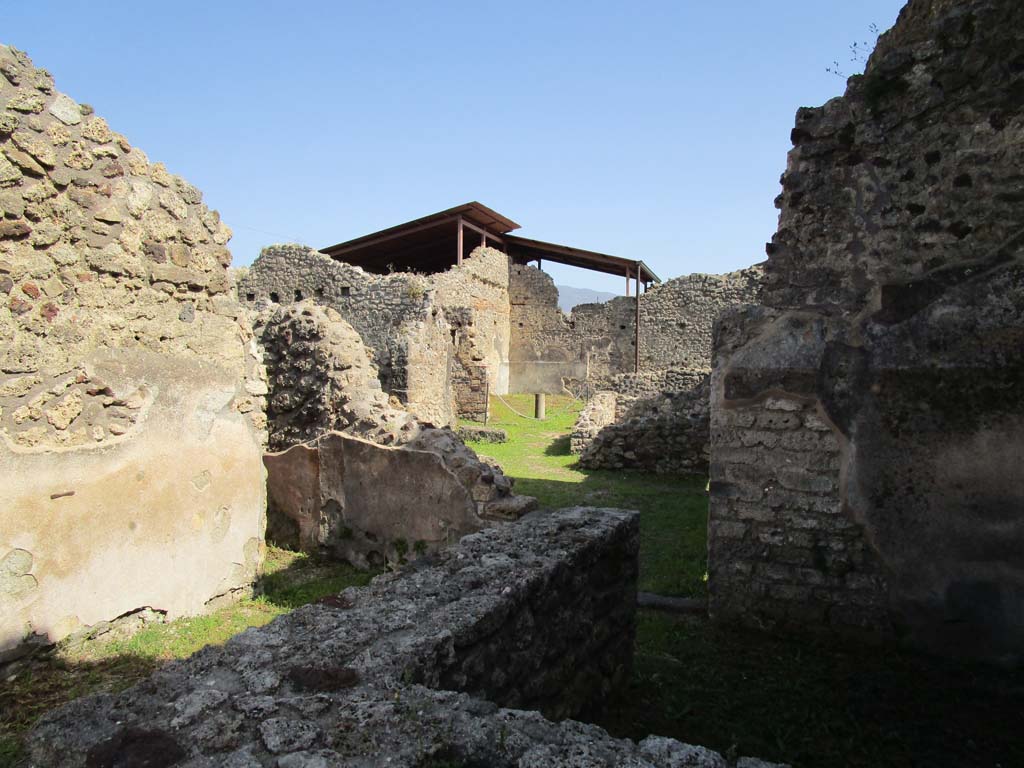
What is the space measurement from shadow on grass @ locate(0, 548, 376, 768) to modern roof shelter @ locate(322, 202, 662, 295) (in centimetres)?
1800

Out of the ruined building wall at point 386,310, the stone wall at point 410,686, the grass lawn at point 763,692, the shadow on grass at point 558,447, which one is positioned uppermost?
the ruined building wall at point 386,310

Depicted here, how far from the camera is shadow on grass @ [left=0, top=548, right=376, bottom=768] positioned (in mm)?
3168

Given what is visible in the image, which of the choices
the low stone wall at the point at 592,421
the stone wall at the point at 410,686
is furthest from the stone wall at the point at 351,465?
the low stone wall at the point at 592,421

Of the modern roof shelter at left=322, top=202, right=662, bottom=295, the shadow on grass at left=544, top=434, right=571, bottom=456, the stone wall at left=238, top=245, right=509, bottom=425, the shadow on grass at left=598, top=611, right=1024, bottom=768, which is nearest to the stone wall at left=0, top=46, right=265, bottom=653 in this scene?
the shadow on grass at left=598, top=611, right=1024, bottom=768

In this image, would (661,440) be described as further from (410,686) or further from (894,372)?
(410,686)

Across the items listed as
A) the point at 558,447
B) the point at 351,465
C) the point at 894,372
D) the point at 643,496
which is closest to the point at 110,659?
the point at 351,465

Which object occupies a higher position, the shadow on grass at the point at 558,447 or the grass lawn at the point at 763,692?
the shadow on grass at the point at 558,447

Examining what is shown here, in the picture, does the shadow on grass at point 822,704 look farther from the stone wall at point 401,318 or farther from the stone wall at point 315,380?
the stone wall at point 401,318

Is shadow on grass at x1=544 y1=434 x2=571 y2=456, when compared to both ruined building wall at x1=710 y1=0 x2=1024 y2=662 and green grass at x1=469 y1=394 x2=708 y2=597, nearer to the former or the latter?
green grass at x1=469 y1=394 x2=708 y2=597

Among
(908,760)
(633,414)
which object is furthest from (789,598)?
(633,414)

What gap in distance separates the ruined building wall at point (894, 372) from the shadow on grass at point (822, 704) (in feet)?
0.57

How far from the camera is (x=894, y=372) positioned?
3.58m

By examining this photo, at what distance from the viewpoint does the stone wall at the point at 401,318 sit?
46.6 feet

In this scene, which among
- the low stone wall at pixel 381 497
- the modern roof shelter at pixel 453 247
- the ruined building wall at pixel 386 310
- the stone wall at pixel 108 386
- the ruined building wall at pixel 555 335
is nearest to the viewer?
the stone wall at pixel 108 386
